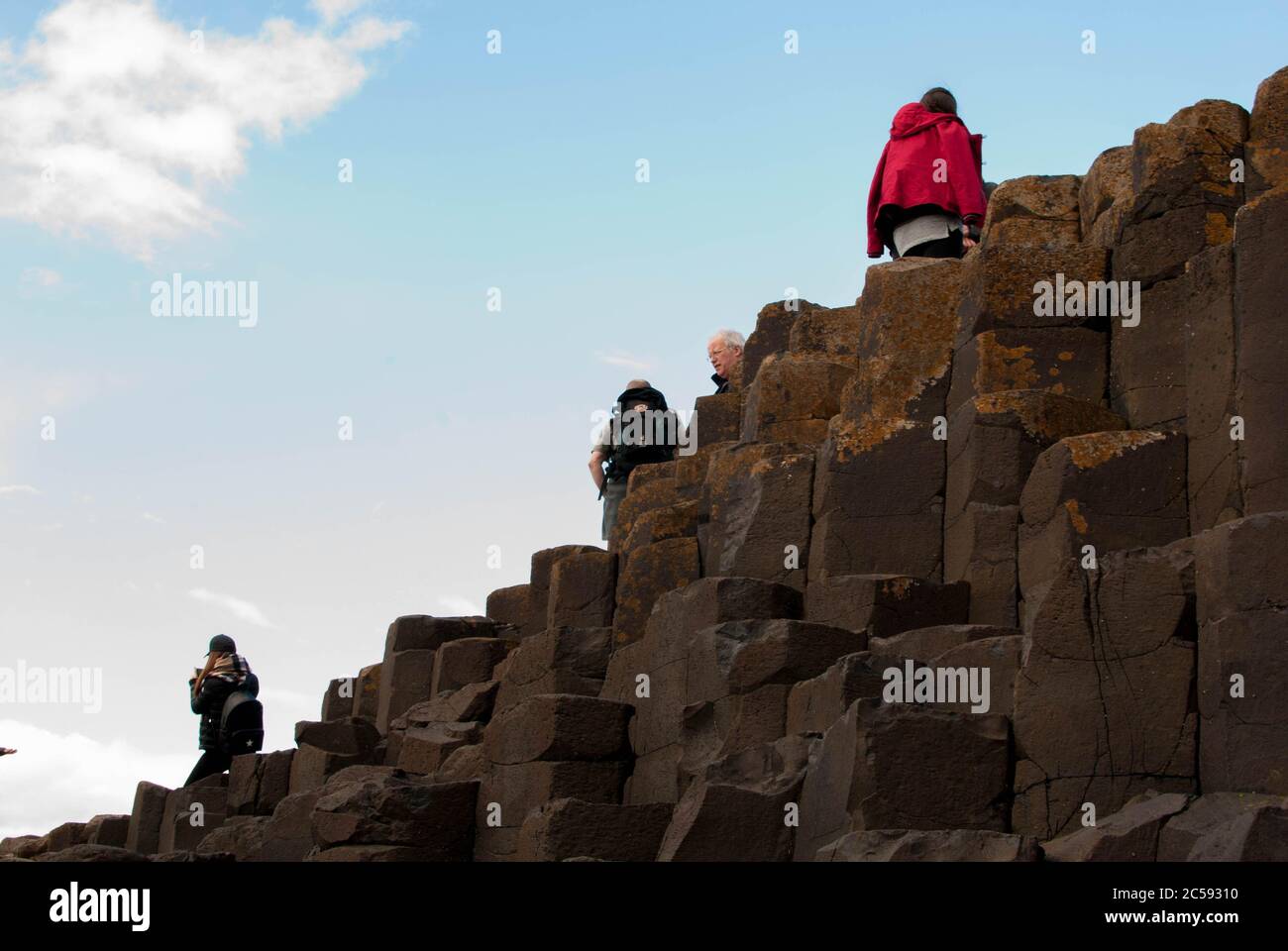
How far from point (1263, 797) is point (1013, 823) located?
1598 millimetres

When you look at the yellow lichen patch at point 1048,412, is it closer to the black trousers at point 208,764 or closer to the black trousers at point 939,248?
the black trousers at point 939,248

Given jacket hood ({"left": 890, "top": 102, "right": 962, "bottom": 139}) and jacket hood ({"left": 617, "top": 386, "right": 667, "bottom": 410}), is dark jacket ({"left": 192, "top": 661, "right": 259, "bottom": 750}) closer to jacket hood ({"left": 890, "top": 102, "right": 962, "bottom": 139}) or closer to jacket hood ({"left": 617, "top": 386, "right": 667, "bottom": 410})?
jacket hood ({"left": 617, "top": 386, "right": 667, "bottom": 410})

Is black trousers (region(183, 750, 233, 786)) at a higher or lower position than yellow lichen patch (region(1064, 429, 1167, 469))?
lower

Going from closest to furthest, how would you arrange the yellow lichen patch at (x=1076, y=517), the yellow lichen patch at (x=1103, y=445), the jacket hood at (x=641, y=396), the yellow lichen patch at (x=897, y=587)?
1. the yellow lichen patch at (x=1076, y=517)
2. the yellow lichen patch at (x=1103, y=445)
3. the yellow lichen patch at (x=897, y=587)
4. the jacket hood at (x=641, y=396)

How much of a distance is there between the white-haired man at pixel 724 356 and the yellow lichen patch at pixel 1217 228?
7.09 metres

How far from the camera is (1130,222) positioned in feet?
45.5

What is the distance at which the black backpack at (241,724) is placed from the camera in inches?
752

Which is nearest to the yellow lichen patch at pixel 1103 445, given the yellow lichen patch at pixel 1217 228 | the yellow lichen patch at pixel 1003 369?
the yellow lichen patch at pixel 1003 369

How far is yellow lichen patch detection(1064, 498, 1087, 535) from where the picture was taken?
12141 mm

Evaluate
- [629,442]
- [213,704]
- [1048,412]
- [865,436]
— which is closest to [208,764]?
[213,704]

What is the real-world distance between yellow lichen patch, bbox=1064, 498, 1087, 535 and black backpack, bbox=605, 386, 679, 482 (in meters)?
6.83

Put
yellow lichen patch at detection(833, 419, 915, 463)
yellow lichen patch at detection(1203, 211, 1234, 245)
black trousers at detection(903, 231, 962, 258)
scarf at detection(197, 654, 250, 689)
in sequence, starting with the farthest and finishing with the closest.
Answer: scarf at detection(197, 654, 250, 689) → black trousers at detection(903, 231, 962, 258) → yellow lichen patch at detection(833, 419, 915, 463) → yellow lichen patch at detection(1203, 211, 1234, 245)

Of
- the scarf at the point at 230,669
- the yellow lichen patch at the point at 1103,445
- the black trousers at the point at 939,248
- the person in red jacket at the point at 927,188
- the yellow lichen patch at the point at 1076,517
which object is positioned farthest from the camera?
the scarf at the point at 230,669

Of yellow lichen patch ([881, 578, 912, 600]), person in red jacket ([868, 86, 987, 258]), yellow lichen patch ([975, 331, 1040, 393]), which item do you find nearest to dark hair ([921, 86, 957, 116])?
person in red jacket ([868, 86, 987, 258])
